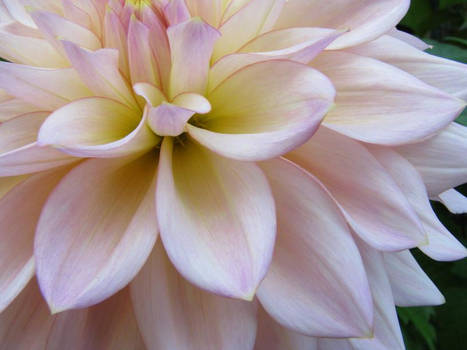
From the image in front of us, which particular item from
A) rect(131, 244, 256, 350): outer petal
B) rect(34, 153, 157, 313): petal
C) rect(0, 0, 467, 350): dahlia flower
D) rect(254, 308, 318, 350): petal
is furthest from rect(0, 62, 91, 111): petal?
rect(254, 308, 318, 350): petal

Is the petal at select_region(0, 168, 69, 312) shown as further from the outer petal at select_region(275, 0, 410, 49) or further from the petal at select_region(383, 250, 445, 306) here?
the petal at select_region(383, 250, 445, 306)

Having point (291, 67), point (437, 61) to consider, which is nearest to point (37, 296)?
point (291, 67)

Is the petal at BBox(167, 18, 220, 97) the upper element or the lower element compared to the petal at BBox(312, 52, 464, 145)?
upper

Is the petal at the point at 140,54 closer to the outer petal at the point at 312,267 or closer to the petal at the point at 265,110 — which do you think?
the petal at the point at 265,110

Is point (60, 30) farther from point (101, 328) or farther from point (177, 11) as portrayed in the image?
point (101, 328)

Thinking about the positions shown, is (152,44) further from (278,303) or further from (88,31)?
(278,303)

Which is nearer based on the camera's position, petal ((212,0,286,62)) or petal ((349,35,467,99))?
petal ((212,0,286,62))

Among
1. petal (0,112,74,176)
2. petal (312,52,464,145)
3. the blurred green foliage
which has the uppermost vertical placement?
petal (312,52,464,145)
